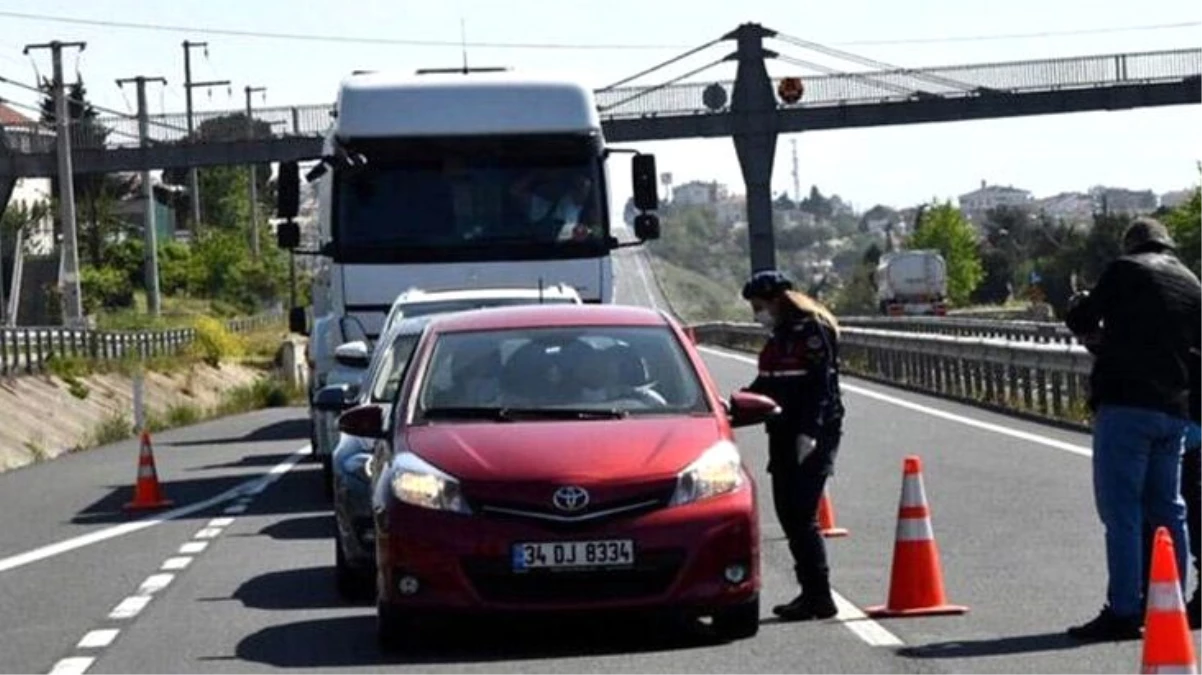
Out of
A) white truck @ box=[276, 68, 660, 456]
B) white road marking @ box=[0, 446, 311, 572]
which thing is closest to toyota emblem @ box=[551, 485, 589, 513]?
white road marking @ box=[0, 446, 311, 572]

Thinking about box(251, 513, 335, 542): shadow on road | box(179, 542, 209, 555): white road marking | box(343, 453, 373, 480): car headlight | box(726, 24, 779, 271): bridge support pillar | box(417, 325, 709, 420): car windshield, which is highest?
box(726, 24, 779, 271): bridge support pillar

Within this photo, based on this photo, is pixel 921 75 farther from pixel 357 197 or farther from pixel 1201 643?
pixel 1201 643

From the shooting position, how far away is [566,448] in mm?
12266

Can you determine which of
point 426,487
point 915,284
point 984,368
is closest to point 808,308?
point 426,487

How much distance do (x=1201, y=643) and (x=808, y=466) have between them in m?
2.32

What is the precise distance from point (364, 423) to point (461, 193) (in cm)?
1101

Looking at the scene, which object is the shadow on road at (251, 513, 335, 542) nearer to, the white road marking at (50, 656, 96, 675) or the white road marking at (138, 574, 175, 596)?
the white road marking at (138, 574, 175, 596)

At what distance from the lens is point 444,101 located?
24.5 meters

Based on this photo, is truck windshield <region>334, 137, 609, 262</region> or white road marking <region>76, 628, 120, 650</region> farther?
truck windshield <region>334, 137, 609, 262</region>

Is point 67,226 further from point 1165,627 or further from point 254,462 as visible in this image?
point 1165,627

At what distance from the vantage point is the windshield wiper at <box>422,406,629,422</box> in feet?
42.1

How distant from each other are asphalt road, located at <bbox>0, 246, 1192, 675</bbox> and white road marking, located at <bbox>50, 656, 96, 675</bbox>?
3 centimetres

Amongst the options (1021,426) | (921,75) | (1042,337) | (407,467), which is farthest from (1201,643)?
(921,75)

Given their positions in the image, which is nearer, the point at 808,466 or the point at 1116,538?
the point at 1116,538
